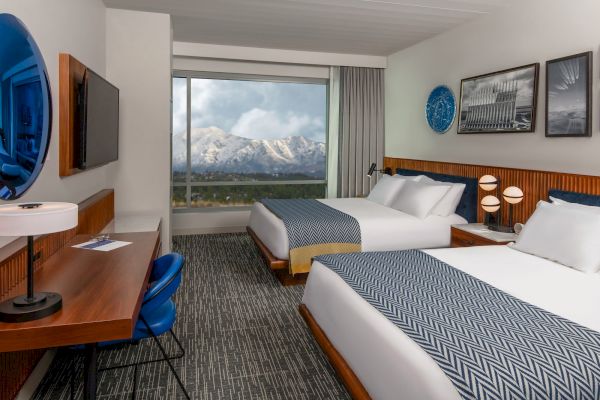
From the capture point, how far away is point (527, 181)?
385 centimetres

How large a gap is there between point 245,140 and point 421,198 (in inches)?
148

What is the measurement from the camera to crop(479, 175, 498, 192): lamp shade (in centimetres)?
405

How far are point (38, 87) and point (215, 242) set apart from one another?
3747 mm

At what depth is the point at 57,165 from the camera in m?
2.90

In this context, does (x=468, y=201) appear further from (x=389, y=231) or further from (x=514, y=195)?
(x=389, y=231)

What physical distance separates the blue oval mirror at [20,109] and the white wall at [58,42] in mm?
113

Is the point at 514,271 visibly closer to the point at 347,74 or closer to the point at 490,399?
the point at 490,399

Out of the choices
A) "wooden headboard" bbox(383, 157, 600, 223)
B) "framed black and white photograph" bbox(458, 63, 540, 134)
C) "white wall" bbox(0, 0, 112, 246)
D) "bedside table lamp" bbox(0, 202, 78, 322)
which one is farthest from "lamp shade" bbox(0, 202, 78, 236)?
"framed black and white photograph" bbox(458, 63, 540, 134)

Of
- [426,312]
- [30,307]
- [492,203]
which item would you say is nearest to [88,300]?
[30,307]

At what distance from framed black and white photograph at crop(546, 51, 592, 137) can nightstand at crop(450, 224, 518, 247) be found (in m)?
0.92

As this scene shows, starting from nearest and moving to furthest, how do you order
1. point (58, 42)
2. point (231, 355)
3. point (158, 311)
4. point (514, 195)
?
1. point (158, 311)
2. point (231, 355)
3. point (58, 42)
4. point (514, 195)

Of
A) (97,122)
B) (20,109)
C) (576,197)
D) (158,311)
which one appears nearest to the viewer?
(20,109)

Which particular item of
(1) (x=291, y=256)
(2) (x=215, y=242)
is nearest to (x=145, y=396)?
(1) (x=291, y=256)

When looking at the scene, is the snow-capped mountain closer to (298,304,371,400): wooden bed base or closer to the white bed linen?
the white bed linen
